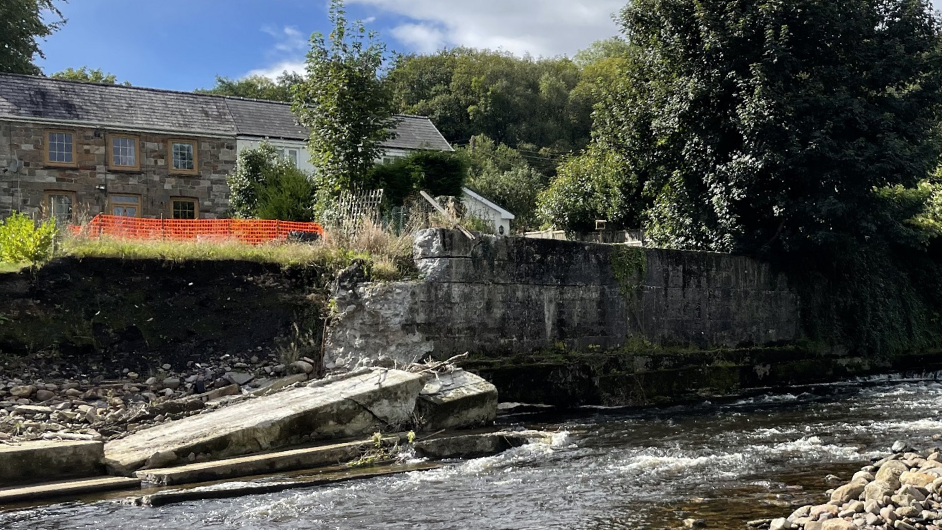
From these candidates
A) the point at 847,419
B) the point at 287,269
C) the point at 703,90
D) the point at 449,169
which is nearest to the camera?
the point at 847,419

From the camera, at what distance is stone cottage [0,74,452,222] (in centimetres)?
2498

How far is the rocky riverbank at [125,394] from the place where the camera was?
8758 millimetres

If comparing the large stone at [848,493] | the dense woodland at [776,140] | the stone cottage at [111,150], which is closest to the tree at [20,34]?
the stone cottage at [111,150]

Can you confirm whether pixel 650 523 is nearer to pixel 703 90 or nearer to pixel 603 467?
pixel 603 467

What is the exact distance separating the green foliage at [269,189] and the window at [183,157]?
341 cm

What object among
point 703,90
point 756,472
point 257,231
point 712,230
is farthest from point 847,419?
point 257,231

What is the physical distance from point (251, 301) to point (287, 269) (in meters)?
0.74

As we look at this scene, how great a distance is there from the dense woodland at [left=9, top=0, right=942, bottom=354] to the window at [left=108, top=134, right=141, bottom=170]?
1052 centimetres

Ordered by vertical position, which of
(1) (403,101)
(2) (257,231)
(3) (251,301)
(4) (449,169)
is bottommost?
(3) (251,301)

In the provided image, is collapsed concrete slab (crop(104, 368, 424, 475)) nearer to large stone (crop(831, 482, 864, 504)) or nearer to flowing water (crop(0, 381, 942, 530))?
flowing water (crop(0, 381, 942, 530))

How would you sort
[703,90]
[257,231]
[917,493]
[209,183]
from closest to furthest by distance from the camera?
[917,493]
[257,231]
[703,90]
[209,183]

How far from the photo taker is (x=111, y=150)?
26.1m

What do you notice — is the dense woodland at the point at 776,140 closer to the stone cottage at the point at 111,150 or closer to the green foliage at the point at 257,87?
the stone cottage at the point at 111,150

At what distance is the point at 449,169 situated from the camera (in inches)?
773
